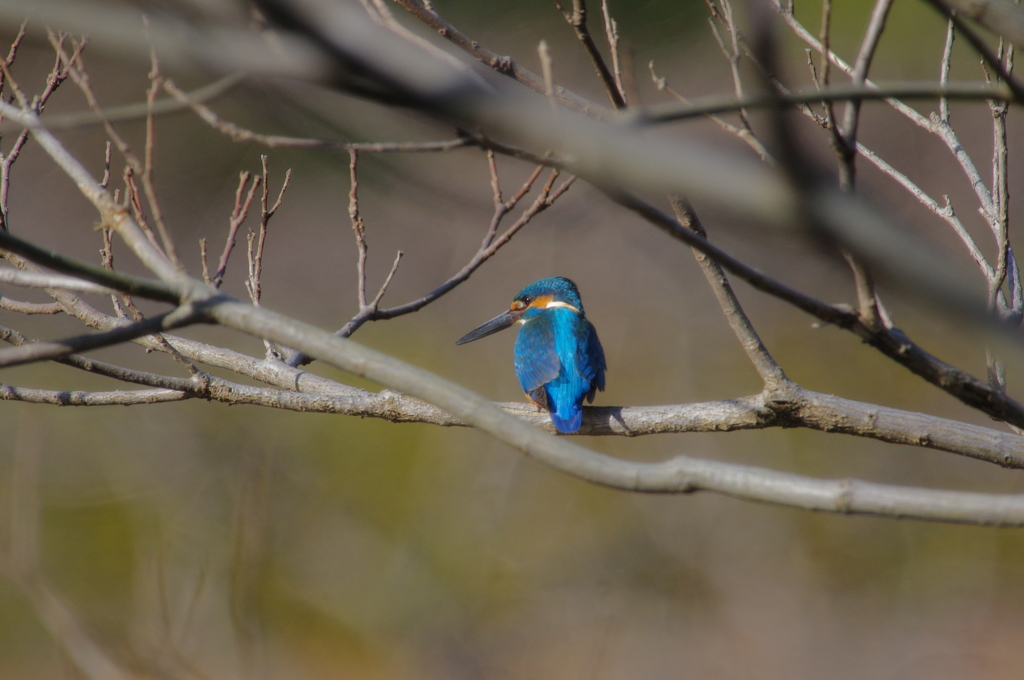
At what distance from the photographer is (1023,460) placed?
142cm

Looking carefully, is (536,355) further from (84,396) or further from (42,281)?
(42,281)

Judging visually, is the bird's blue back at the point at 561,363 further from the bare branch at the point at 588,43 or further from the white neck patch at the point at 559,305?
the bare branch at the point at 588,43

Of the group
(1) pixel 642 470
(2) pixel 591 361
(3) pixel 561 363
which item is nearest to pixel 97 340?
(1) pixel 642 470

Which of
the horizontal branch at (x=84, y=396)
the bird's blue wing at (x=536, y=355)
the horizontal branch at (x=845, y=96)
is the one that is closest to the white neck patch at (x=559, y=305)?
the bird's blue wing at (x=536, y=355)

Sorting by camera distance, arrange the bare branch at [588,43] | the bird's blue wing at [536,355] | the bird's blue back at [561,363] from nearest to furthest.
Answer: the bare branch at [588,43]
the bird's blue back at [561,363]
the bird's blue wing at [536,355]

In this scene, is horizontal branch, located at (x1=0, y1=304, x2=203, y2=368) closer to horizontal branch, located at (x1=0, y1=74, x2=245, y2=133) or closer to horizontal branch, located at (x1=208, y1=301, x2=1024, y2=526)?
horizontal branch, located at (x1=208, y1=301, x2=1024, y2=526)

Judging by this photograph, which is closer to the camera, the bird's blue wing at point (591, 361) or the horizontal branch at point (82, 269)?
the horizontal branch at point (82, 269)

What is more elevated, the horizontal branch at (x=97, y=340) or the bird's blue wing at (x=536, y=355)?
the bird's blue wing at (x=536, y=355)

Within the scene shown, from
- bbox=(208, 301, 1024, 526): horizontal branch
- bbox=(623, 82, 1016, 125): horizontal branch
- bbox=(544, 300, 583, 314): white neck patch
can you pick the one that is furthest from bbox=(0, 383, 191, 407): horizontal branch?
bbox=(544, 300, 583, 314): white neck patch

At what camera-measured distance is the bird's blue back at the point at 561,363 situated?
2.30m

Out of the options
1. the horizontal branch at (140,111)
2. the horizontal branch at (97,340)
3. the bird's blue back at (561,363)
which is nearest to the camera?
the horizontal branch at (140,111)

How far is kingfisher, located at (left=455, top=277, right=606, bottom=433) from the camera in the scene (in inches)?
91.7

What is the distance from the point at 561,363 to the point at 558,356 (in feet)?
0.18

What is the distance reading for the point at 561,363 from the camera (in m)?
2.54
